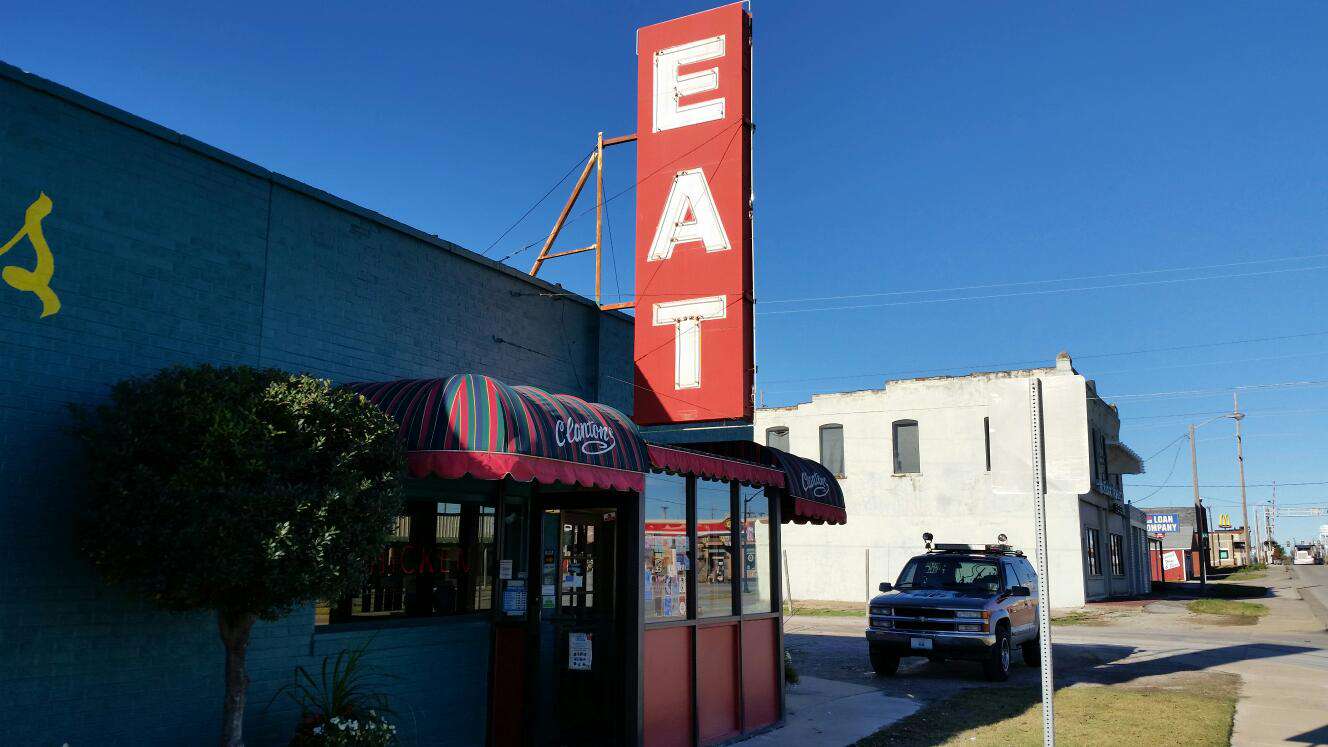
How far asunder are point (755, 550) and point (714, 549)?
1007 mm

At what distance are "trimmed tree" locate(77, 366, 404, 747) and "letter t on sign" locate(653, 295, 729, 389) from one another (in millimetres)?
5249

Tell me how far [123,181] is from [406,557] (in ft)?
13.5

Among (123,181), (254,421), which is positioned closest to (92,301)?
(123,181)

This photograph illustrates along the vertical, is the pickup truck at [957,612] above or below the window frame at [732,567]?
below

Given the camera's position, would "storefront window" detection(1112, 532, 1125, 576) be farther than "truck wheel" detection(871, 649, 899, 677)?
Yes

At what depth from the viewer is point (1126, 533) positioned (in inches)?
1737

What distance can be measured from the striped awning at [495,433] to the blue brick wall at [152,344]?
1.21m

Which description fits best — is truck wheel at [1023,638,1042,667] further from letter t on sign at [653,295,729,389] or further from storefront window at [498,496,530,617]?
storefront window at [498,496,530,617]

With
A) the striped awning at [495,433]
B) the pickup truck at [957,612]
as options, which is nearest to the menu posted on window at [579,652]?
the striped awning at [495,433]

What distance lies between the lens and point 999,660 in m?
15.4

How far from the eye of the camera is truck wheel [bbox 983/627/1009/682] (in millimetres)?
15273

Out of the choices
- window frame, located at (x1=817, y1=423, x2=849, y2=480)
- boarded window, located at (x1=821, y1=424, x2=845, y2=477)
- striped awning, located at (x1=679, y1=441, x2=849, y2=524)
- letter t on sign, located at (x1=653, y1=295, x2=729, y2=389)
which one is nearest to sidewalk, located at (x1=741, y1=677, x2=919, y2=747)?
striped awning, located at (x1=679, y1=441, x2=849, y2=524)

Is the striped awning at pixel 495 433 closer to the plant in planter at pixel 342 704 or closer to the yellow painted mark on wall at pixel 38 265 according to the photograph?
the plant in planter at pixel 342 704

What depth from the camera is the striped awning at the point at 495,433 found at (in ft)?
23.5
